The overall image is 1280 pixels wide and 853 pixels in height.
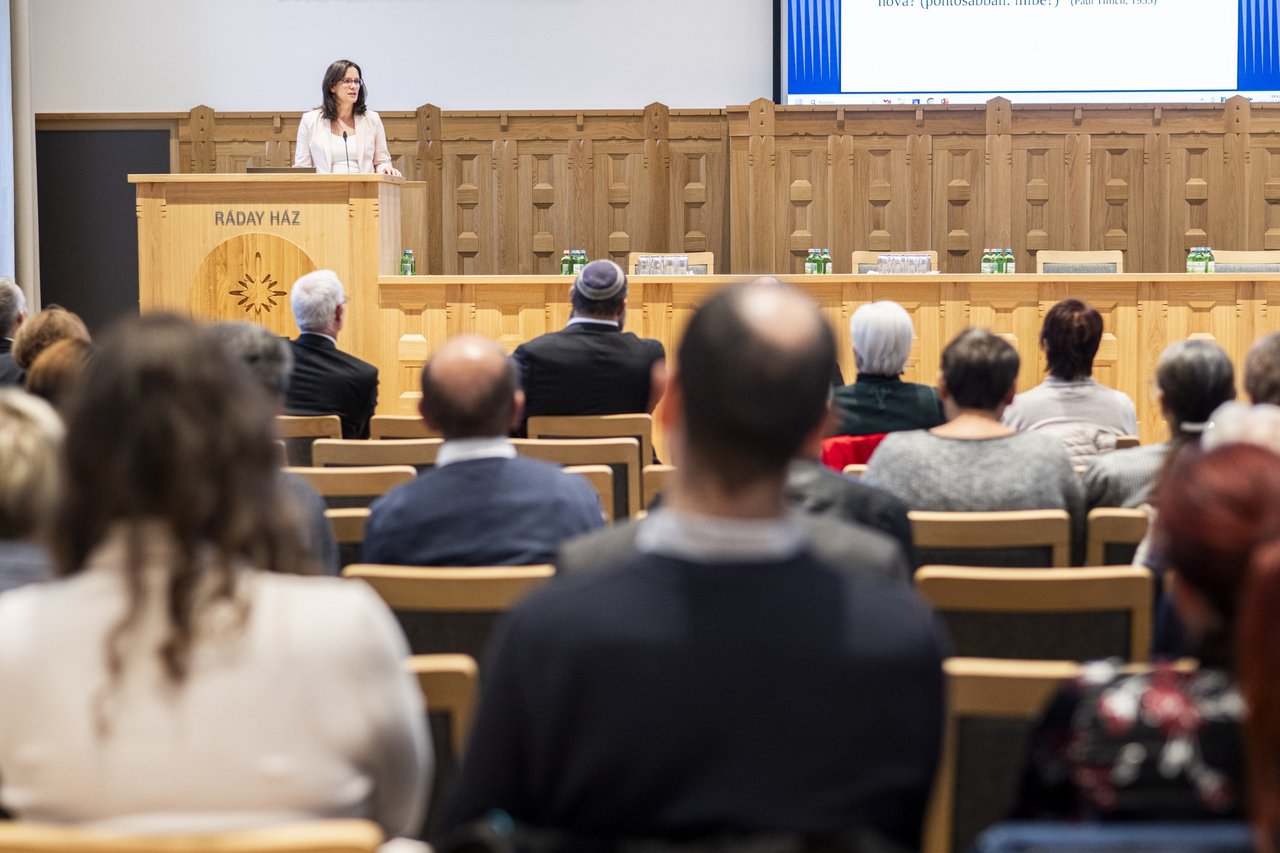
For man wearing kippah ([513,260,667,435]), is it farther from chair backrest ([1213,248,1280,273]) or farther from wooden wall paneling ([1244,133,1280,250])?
wooden wall paneling ([1244,133,1280,250])

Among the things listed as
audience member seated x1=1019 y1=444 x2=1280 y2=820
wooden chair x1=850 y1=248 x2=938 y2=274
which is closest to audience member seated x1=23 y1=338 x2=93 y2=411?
audience member seated x1=1019 y1=444 x2=1280 y2=820

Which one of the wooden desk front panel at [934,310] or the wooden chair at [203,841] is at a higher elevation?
the wooden desk front panel at [934,310]

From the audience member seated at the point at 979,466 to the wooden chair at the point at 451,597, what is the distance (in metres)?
1.25

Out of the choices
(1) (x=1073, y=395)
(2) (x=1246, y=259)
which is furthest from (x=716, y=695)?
(2) (x=1246, y=259)

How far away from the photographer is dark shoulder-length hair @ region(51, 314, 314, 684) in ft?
5.45

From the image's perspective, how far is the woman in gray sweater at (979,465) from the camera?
3.58 metres

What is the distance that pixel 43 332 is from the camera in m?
4.60

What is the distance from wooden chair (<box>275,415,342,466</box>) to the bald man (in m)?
2.12

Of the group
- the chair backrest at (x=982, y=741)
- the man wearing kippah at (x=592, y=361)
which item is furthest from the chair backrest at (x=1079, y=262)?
the chair backrest at (x=982, y=741)

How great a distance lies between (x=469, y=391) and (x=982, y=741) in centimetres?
137

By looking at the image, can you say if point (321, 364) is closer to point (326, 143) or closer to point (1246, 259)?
point (326, 143)

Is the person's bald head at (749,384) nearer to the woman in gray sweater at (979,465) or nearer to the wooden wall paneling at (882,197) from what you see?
the woman in gray sweater at (979,465)

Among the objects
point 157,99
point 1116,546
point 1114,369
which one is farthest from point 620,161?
point 1116,546

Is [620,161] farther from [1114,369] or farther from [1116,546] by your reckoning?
[1116,546]
